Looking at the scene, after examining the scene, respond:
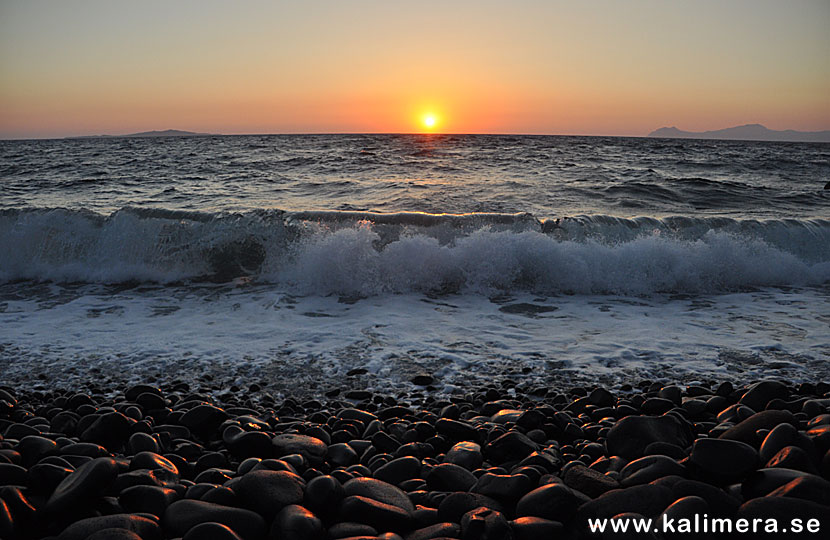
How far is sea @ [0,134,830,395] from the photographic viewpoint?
4.48 metres

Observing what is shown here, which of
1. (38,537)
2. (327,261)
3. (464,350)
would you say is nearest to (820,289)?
(464,350)

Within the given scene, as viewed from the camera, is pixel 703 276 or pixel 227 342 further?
pixel 703 276

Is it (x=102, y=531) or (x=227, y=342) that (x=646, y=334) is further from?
(x=102, y=531)

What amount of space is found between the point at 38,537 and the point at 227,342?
10.4 feet

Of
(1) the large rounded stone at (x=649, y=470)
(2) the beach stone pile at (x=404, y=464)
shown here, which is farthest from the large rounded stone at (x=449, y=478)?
(1) the large rounded stone at (x=649, y=470)

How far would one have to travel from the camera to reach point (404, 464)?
8.43 feet

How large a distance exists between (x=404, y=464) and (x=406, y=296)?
432 centimetres

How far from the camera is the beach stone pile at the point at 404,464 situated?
1.98 metres

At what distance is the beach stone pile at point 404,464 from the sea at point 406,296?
680 millimetres

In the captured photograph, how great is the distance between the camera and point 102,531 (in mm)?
1829

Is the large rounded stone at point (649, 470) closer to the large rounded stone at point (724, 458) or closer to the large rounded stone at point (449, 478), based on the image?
the large rounded stone at point (724, 458)

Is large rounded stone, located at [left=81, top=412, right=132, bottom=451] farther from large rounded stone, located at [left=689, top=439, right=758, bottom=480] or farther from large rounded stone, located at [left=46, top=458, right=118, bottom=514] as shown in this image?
large rounded stone, located at [left=689, top=439, right=758, bottom=480]

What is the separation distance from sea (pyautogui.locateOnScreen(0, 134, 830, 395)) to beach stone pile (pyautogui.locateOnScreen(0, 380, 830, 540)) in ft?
2.23

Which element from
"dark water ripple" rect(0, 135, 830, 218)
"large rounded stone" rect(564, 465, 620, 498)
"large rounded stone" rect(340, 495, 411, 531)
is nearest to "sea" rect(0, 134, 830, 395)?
"dark water ripple" rect(0, 135, 830, 218)
